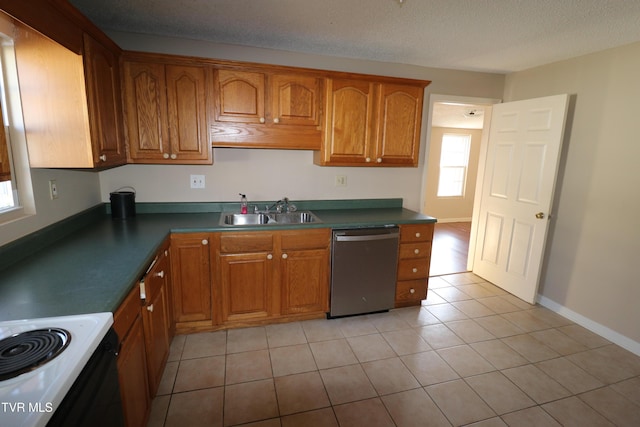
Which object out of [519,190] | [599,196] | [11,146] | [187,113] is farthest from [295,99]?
[599,196]

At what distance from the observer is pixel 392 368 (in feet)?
7.03

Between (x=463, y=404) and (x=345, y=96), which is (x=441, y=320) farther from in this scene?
(x=345, y=96)

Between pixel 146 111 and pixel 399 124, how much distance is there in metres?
2.05

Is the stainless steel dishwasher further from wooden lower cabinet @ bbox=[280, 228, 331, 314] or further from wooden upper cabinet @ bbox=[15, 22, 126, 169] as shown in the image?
wooden upper cabinet @ bbox=[15, 22, 126, 169]

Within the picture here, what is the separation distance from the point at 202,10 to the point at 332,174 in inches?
65.3

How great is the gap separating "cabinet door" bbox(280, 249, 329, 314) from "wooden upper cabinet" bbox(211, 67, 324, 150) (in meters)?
0.92

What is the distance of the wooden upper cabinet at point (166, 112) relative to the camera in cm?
226

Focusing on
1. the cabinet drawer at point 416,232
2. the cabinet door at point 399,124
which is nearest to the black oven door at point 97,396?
the cabinet drawer at point 416,232

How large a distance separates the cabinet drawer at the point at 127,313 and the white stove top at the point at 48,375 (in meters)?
0.13

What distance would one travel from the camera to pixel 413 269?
288cm

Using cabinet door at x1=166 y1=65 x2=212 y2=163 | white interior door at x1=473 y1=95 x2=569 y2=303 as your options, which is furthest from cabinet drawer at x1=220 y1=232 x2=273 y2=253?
white interior door at x1=473 y1=95 x2=569 y2=303

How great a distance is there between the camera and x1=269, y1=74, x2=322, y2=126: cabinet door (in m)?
2.49

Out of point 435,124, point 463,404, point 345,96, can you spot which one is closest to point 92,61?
point 345,96

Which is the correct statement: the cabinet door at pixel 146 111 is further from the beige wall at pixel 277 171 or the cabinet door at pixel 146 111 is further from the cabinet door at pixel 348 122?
the cabinet door at pixel 348 122
